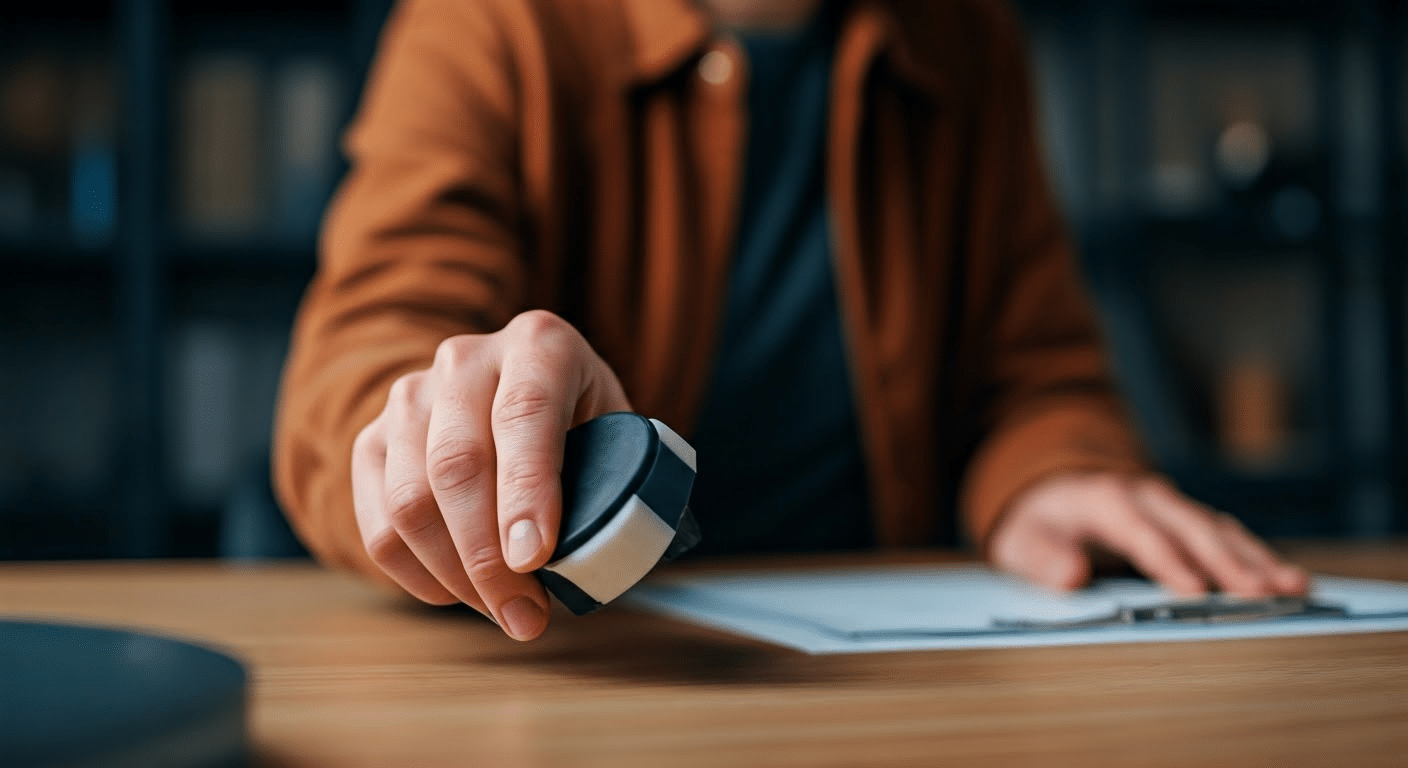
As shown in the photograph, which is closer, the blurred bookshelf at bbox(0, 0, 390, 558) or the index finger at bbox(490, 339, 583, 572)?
the index finger at bbox(490, 339, 583, 572)

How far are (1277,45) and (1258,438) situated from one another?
0.71 metres

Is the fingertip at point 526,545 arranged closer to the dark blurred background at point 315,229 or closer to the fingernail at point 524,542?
the fingernail at point 524,542

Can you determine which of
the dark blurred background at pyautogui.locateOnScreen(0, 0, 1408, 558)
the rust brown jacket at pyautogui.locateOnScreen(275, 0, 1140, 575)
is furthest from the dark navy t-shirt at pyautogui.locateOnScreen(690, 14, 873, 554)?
the dark blurred background at pyautogui.locateOnScreen(0, 0, 1408, 558)

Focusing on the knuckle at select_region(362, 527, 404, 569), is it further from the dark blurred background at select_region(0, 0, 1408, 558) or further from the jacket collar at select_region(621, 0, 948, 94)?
the dark blurred background at select_region(0, 0, 1408, 558)

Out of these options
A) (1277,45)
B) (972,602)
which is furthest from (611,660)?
(1277,45)

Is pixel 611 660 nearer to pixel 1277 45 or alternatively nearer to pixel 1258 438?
pixel 1258 438

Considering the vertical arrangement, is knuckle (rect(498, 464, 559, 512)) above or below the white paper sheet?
above

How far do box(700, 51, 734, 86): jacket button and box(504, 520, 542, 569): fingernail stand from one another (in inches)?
24.7

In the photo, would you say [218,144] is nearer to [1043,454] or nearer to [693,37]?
[693,37]

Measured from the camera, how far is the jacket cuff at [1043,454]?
72 cm

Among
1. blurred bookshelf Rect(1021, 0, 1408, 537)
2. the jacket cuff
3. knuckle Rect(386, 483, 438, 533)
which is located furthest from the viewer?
blurred bookshelf Rect(1021, 0, 1408, 537)

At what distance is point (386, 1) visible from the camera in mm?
1893

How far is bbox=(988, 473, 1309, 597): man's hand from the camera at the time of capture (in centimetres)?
54

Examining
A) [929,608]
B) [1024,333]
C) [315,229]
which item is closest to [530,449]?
[929,608]
